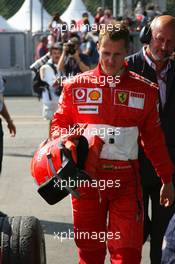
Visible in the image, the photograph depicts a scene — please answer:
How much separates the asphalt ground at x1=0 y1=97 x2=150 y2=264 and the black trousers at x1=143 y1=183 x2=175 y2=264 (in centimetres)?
86

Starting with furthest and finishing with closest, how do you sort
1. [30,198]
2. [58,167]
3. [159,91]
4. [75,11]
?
[75,11] → [30,198] → [159,91] → [58,167]

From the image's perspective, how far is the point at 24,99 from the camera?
18.3 metres

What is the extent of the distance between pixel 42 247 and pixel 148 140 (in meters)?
0.94

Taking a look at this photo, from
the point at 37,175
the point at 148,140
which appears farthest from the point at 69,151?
the point at 148,140

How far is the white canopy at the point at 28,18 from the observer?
20.9 metres

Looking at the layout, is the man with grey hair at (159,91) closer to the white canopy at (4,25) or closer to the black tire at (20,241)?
the black tire at (20,241)

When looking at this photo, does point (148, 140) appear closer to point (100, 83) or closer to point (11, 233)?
point (100, 83)

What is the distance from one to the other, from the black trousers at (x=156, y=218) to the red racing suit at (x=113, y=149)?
1.90ft

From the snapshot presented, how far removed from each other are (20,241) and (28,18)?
56.3 ft

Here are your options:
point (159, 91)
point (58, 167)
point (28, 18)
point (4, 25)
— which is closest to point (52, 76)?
point (159, 91)

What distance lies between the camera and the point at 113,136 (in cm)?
421

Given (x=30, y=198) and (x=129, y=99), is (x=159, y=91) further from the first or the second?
(x=30, y=198)

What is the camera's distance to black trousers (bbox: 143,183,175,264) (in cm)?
491

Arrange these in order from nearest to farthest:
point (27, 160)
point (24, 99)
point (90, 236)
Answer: point (90, 236) → point (27, 160) → point (24, 99)
